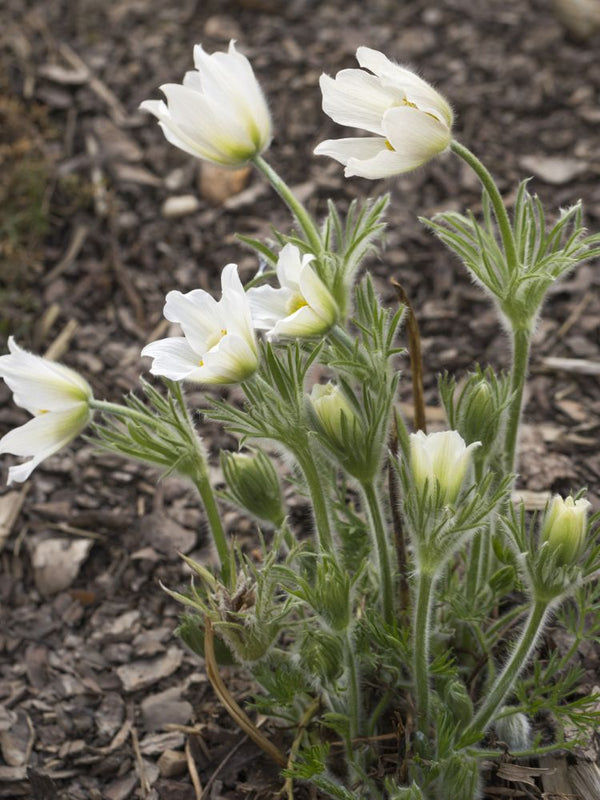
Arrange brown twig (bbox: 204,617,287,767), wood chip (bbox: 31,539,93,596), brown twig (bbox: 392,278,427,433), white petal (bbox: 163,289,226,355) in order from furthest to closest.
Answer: wood chip (bbox: 31,539,93,596)
brown twig (bbox: 392,278,427,433)
brown twig (bbox: 204,617,287,767)
white petal (bbox: 163,289,226,355)

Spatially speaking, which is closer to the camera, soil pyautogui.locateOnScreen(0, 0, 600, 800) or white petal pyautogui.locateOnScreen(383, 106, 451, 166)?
white petal pyautogui.locateOnScreen(383, 106, 451, 166)

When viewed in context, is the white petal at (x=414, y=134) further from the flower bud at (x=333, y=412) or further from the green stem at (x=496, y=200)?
the flower bud at (x=333, y=412)

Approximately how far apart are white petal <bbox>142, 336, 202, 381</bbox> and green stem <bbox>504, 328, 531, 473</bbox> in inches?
25.6

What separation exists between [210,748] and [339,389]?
1058mm

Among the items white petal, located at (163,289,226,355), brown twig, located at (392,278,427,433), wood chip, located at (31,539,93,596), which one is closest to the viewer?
white petal, located at (163,289,226,355)

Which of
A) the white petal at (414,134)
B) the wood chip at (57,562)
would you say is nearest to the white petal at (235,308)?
the white petal at (414,134)

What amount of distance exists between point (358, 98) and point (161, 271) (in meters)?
1.94

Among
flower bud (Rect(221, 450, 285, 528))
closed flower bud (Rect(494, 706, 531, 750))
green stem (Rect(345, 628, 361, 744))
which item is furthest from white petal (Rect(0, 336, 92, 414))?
closed flower bud (Rect(494, 706, 531, 750))

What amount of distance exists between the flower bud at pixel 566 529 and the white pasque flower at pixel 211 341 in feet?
1.94

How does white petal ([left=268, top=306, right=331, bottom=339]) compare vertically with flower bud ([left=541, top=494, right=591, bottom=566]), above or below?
above

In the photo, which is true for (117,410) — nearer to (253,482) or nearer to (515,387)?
(253,482)

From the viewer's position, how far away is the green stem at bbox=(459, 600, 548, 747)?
1.84 meters

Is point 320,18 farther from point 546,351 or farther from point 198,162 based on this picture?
point 546,351

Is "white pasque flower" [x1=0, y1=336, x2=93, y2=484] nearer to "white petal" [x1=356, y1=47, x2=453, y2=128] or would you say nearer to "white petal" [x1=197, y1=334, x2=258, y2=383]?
"white petal" [x1=197, y1=334, x2=258, y2=383]
